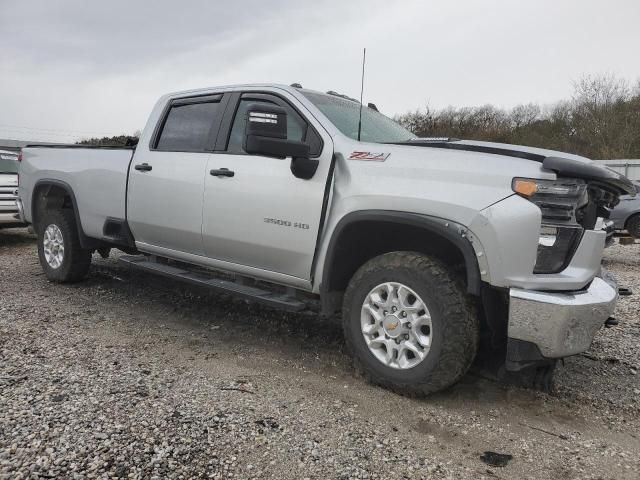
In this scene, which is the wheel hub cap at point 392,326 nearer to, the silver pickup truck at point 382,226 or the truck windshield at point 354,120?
the silver pickup truck at point 382,226

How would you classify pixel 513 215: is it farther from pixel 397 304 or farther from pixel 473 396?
pixel 473 396

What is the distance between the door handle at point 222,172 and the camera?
3.96m

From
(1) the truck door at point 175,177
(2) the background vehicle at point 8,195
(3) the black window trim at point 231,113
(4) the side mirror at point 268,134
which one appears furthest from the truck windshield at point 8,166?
(4) the side mirror at point 268,134

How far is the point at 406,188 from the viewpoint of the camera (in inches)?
123

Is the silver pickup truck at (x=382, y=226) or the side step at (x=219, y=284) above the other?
the silver pickup truck at (x=382, y=226)

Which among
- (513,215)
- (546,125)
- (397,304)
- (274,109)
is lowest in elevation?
(397,304)

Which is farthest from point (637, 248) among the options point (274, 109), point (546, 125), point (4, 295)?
point (546, 125)

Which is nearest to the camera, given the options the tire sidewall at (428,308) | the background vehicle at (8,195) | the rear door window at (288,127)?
the tire sidewall at (428,308)

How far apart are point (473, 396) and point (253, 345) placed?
172cm

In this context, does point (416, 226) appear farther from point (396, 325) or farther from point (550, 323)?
point (550, 323)

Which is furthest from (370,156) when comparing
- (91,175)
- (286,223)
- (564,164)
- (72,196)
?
(72,196)

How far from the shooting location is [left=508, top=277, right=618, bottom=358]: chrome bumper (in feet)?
8.88

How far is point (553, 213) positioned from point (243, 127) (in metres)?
2.39

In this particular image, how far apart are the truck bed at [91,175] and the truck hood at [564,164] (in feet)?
9.76
